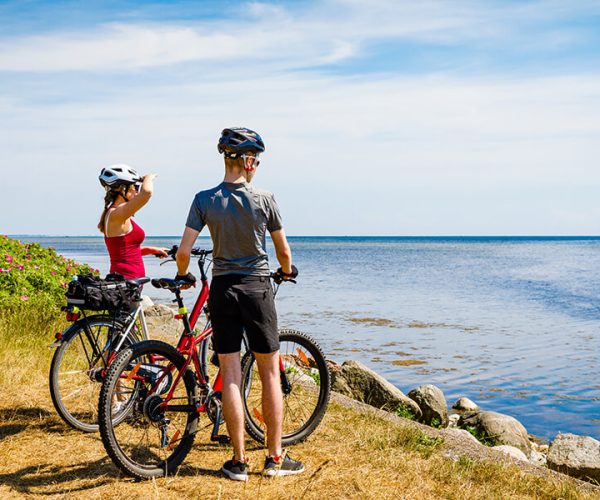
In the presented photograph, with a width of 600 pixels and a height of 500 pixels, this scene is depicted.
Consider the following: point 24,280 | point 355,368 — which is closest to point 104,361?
point 355,368

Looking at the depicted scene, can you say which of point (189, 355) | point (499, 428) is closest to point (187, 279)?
point (189, 355)

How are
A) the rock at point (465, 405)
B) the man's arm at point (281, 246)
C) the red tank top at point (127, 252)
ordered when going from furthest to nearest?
the rock at point (465, 405)
the red tank top at point (127, 252)
the man's arm at point (281, 246)

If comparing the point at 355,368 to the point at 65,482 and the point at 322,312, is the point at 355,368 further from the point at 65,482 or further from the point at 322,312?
the point at 322,312

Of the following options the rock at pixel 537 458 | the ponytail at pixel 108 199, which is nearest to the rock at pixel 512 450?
the rock at pixel 537 458

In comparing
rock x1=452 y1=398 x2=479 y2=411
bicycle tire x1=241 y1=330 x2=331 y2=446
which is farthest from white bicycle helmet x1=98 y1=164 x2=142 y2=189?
rock x1=452 y1=398 x2=479 y2=411

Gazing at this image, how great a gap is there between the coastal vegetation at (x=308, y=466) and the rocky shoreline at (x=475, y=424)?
2.17 meters

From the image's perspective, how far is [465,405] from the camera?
41.0 feet

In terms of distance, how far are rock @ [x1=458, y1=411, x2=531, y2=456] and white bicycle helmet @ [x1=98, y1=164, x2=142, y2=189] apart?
7.06 m

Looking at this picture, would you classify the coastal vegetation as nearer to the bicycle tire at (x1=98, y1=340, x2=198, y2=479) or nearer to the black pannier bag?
the bicycle tire at (x1=98, y1=340, x2=198, y2=479)

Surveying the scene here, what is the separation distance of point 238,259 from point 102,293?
1521 mm

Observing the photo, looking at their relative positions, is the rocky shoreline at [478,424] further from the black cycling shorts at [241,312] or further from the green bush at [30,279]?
the green bush at [30,279]

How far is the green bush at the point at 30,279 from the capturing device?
10539 mm

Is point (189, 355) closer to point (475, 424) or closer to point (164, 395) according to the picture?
point (164, 395)

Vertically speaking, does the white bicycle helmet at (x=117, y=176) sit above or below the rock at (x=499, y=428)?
above
